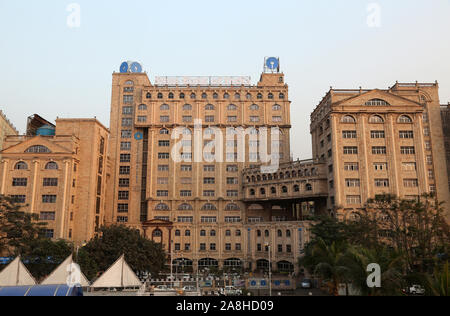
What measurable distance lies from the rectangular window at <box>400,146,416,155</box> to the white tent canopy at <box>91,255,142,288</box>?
5591 centimetres

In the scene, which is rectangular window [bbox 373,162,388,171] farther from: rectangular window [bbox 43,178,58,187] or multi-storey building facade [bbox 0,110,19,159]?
multi-storey building facade [bbox 0,110,19,159]

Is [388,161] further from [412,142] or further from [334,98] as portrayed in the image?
[334,98]

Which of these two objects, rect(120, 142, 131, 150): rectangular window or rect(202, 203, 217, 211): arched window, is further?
rect(120, 142, 131, 150): rectangular window

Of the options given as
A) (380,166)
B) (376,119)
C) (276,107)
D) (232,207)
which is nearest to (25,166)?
(232,207)

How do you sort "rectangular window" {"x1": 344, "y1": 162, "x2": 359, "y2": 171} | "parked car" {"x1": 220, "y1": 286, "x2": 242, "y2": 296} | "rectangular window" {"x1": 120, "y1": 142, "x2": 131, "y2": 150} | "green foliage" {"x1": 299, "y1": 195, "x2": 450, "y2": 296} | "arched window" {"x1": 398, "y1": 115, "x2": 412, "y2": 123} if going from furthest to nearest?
1. "rectangular window" {"x1": 120, "y1": 142, "x2": 131, "y2": 150}
2. "arched window" {"x1": 398, "y1": 115, "x2": 412, "y2": 123}
3. "rectangular window" {"x1": 344, "y1": 162, "x2": 359, "y2": 171}
4. "parked car" {"x1": 220, "y1": 286, "x2": 242, "y2": 296}
5. "green foliage" {"x1": 299, "y1": 195, "x2": 450, "y2": 296}

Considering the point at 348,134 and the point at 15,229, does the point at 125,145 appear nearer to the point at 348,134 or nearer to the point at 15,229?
the point at 15,229

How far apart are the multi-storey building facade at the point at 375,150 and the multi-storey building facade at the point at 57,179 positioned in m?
50.4

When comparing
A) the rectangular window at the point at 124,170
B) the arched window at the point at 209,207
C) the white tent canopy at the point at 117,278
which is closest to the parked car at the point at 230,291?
the white tent canopy at the point at 117,278

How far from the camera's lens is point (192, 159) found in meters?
81.6

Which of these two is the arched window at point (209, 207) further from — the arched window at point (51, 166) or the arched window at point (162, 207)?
the arched window at point (51, 166)

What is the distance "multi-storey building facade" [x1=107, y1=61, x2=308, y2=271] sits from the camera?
75.9 metres

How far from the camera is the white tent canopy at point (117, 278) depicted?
35531mm

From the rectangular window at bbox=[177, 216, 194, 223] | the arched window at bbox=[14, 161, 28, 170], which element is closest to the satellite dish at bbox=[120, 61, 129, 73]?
the arched window at bbox=[14, 161, 28, 170]

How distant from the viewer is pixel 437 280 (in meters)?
17.1
